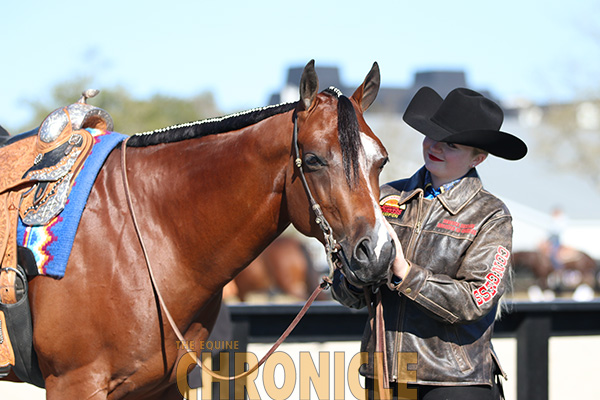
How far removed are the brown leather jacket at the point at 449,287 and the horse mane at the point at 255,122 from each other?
0.42 m

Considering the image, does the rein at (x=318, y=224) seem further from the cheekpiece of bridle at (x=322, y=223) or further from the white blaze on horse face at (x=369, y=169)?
the white blaze on horse face at (x=369, y=169)

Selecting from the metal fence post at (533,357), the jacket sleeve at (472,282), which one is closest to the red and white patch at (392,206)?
the jacket sleeve at (472,282)

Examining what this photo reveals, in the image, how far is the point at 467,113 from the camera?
105 inches

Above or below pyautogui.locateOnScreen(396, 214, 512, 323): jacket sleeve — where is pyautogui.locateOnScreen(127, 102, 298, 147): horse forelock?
above

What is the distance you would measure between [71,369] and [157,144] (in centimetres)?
101

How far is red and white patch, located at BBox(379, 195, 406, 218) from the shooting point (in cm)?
273

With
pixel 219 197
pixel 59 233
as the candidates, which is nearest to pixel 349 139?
pixel 219 197

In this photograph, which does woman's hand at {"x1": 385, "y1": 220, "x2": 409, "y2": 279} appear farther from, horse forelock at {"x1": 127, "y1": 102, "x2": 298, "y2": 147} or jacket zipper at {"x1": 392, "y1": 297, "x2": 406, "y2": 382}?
horse forelock at {"x1": 127, "y1": 102, "x2": 298, "y2": 147}

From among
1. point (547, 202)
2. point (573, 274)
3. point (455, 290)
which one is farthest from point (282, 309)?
point (547, 202)

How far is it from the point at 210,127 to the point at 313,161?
24.2 inches

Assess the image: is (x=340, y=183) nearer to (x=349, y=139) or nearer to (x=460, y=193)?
(x=349, y=139)

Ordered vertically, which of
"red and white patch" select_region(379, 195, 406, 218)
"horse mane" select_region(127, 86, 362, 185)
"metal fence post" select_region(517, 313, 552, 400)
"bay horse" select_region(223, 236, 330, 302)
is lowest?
"bay horse" select_region(223, 236, 330, 302)

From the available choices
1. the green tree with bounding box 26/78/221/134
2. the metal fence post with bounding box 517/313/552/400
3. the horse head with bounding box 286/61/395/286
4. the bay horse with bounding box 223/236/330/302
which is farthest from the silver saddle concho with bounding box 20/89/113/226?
the green tree with bounding box 26/78/221/134

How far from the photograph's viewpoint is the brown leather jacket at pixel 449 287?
95.7 inches
